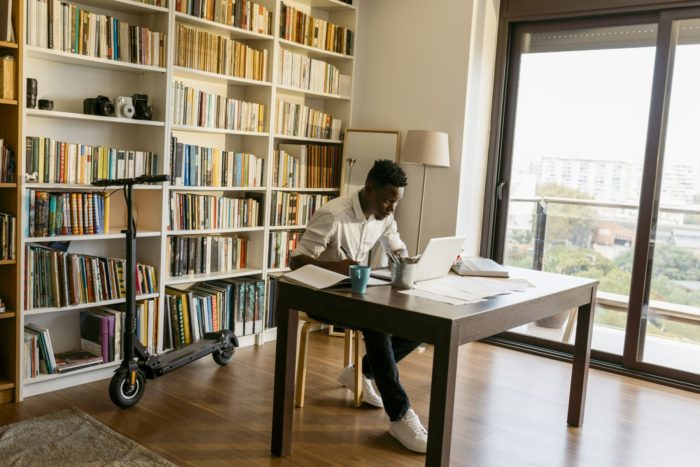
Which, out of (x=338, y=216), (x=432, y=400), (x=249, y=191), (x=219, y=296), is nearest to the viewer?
(x=432, y=400)

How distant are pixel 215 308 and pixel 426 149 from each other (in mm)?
1701

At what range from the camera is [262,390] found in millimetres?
3645

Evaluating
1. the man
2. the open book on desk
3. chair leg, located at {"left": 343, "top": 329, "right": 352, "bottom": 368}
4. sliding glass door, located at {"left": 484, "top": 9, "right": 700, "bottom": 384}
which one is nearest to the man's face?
the man

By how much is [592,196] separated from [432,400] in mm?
2809

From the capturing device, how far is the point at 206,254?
4262 millimetres

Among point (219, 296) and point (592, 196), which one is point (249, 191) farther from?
point (592, 196)

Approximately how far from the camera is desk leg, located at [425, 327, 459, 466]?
2.26 metres

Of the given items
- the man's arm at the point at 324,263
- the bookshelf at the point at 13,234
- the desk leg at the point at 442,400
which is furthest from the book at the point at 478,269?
the bookshelf at the point at 13,234

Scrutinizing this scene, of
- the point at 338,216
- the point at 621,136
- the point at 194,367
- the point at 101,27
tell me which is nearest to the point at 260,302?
the point at 194,367

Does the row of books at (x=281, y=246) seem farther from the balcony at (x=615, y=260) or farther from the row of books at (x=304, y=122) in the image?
the balcony at (x=615, y=260)

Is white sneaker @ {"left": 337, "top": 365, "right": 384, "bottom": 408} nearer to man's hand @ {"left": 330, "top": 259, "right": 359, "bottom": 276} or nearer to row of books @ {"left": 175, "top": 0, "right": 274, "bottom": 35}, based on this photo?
man's hand @ {"left": 330, "top": 259, "right": 359, "bottom": 276}

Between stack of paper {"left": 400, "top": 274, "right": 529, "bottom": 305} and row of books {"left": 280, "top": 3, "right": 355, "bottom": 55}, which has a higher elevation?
row of books {"left": 280, "top": 3, "right": 355, "bottom": 55}

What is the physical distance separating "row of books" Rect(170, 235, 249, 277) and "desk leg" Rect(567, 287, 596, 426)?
7.24ft

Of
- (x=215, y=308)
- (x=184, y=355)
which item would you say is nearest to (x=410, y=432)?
(x=184, y=355)
